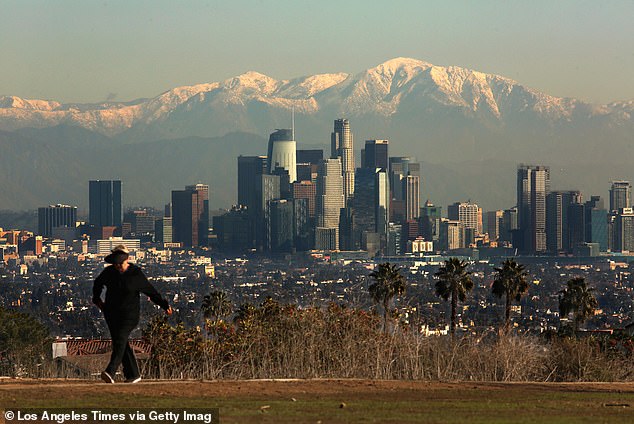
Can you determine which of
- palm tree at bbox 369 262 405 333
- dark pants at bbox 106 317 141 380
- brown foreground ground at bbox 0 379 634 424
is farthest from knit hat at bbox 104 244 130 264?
palm tree at bbox 369 262 405 333

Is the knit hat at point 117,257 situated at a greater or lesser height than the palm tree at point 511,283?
greater

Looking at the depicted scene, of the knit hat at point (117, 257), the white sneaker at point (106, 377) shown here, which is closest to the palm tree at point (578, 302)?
the white sneaker at point (106, 377)

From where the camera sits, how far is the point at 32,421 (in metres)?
14.5

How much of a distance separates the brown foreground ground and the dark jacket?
86cm

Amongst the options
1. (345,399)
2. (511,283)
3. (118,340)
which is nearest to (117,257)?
(118,340)

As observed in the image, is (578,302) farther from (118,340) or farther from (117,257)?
(117,257)

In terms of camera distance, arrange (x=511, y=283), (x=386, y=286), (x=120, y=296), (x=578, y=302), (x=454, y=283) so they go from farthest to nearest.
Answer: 1. (x=578, y=302)
2. (x=511, y=283)
3. (x=454, y=283)
4. (x=386, y=286)
5. (x=120, y=296)

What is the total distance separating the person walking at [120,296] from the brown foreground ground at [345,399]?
0.51 meters

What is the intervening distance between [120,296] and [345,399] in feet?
9.80

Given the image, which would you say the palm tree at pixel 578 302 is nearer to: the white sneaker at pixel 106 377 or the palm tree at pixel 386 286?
the palm tree at pixel 386 286

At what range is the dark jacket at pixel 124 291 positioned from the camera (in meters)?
17.5

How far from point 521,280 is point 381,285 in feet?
20.4

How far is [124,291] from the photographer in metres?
17.5

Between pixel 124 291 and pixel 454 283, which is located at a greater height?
pixel 124 291
